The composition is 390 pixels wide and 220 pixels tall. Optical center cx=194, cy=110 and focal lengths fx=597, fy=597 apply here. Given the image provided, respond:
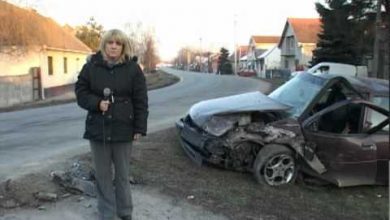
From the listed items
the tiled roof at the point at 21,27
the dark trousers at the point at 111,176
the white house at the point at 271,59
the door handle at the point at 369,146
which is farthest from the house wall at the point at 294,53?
the dark trousers at the point at 111,176

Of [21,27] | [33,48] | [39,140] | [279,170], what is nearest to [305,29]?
[33,48]

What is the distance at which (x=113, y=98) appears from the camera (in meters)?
5.04

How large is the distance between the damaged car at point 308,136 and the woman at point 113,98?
252 cm

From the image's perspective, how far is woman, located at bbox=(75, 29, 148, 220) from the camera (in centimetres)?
504

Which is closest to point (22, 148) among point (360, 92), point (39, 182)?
point (39, 182)

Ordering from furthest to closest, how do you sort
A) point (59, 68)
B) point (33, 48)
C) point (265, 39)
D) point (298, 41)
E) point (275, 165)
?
point (265, 39)
point (298, 41)
point (59, 68)
point (33, 48)
point (275, 165)

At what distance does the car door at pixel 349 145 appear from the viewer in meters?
7.70

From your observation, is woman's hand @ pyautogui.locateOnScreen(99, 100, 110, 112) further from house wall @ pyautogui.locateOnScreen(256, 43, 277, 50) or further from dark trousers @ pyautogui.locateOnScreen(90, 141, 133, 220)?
house wall @ pyautogui.locateOnScreen(256, 43, 277, 50)

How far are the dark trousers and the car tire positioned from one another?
2.45 meters

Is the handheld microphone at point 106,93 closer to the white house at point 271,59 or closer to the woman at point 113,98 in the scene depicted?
the woman at point 113,98

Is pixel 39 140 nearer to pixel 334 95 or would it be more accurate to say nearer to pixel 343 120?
pixel 334 95

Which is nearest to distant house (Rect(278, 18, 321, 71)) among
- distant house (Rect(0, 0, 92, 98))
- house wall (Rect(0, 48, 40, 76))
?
distant house (Rect(0, 0, 92, 98))

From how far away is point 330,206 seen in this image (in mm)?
7035

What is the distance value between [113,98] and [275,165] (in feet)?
10.2
